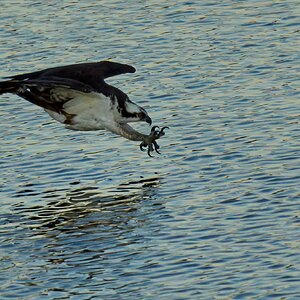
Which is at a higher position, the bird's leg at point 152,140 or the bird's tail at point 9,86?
the bird's tail at point 9,86

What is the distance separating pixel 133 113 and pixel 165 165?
0.82m

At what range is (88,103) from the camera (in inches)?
632

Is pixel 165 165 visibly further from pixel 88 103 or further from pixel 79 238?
pixel 79 238

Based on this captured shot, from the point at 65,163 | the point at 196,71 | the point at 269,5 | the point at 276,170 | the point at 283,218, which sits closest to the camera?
the point at 283,218

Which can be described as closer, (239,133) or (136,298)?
(136,298)

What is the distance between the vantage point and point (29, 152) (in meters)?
16.7

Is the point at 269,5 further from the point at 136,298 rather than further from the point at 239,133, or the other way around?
the point at 136,298

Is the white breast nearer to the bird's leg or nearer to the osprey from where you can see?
the osprey

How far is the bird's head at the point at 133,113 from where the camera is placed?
53.3 feet

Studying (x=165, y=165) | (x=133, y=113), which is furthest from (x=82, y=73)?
(x=165, y=165)

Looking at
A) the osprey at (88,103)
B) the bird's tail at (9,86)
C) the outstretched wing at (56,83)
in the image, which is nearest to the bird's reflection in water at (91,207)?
the osprey at (88,103)

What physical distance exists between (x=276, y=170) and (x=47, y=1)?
10.4 m

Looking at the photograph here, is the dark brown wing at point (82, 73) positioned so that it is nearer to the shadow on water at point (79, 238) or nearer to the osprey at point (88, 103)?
the osprey at point (88, 103)

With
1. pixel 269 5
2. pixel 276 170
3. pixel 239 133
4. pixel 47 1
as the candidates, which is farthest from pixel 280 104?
pixel 47 1
